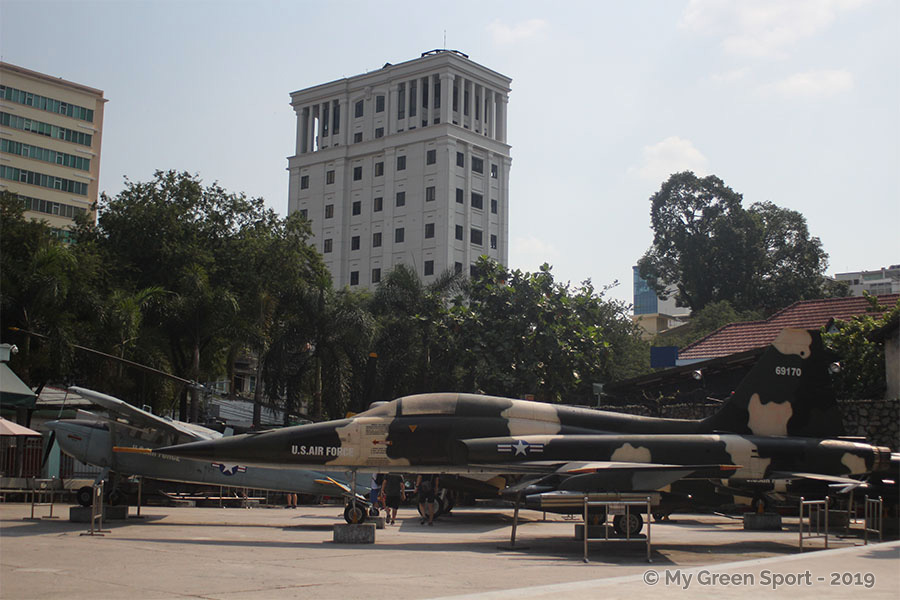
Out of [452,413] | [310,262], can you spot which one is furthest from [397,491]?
[310,262]

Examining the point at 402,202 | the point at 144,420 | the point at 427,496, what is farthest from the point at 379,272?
the point at 427,496

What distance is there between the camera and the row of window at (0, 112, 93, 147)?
90387mm

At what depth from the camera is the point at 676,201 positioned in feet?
292

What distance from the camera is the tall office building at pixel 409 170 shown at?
10031cm

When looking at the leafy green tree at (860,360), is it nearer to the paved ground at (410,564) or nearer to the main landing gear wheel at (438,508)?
the paved ground at (410,564)

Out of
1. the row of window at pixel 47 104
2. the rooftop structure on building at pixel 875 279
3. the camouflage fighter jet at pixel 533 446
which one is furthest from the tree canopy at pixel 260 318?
the rooftop structure on building at pixel 875 279

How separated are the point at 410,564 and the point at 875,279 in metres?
156

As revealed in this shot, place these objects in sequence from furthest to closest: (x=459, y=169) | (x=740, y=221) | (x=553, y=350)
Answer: (x=459, y=169) < (x=740, y=221) < (x=553, y=350)

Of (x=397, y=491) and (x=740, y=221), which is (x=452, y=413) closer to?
(x=397, y=491)

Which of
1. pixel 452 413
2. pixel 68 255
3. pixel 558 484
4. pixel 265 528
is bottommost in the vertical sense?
pixel 265 528

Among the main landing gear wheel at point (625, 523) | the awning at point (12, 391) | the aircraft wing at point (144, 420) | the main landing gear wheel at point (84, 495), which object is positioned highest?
the awning at point (12, 391)

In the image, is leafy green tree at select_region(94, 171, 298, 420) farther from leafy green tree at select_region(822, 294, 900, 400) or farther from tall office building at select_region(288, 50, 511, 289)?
tall office building at select_region(288, 50, 511, 289)

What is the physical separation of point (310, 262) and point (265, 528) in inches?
1381

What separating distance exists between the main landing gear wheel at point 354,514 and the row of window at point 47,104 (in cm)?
8894
